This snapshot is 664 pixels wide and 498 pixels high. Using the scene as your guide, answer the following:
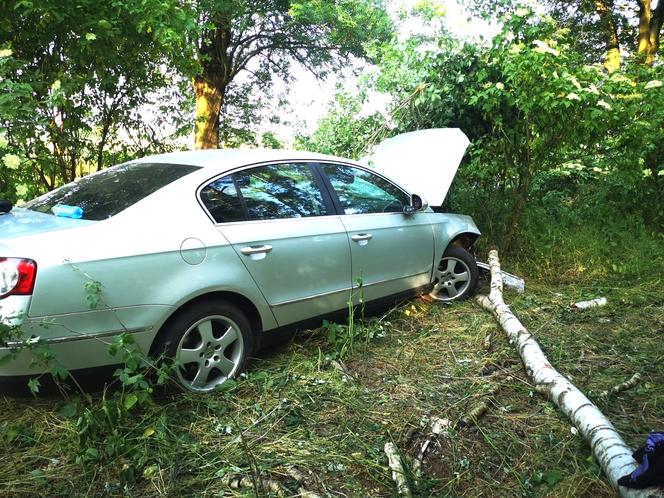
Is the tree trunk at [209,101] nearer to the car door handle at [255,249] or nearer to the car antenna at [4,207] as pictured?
the car antenna at [4,207]

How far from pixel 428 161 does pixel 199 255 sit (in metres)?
3.20

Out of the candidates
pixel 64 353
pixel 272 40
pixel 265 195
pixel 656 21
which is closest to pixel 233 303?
pixel 265 195

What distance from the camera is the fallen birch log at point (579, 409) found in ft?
7.47

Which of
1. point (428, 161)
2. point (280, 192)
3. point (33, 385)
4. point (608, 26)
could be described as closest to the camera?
point (33, 385)

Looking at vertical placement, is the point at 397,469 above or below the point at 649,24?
below

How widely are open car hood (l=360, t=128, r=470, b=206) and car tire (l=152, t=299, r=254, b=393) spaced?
255cm

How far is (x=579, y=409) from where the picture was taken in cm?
278

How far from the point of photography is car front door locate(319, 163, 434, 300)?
13.0ft

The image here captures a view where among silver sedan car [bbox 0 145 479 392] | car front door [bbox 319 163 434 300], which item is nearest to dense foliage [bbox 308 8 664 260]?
car front door [bbox 319 163 434 300]

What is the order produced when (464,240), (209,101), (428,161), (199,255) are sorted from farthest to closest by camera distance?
(209,101) → (428,161) → (464,240) → (199,255)

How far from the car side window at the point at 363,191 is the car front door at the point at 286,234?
7.8 inches

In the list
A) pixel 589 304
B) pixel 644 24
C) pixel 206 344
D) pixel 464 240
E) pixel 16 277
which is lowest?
pixel 589 304

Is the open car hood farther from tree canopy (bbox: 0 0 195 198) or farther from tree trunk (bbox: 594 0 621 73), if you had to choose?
tree trunk (bbox: 594 0 621 73)

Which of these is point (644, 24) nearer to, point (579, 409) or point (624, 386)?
point (624, 386)
